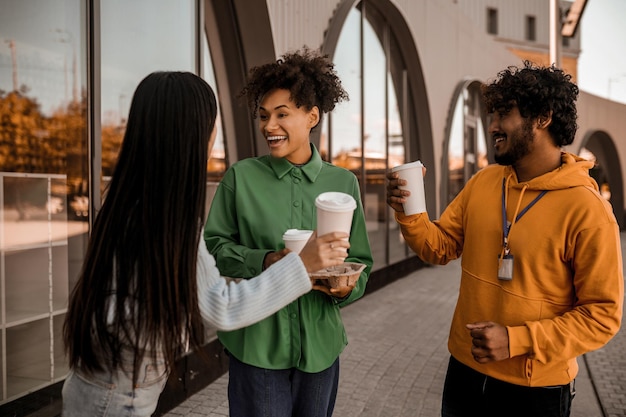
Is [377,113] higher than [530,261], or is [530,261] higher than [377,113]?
[377,113]

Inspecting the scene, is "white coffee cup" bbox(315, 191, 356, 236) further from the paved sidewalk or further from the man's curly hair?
the paved sidewalk

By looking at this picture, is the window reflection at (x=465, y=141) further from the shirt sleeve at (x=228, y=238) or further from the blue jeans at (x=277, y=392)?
the blue jeans at (x=277, y=392)

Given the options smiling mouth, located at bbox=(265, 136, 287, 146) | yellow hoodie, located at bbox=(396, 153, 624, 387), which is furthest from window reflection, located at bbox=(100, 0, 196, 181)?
yellow hoodie, located at bbox=(396, 153, 624, 387)

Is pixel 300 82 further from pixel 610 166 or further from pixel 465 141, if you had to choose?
pixel 610 166

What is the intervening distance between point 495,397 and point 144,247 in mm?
1273

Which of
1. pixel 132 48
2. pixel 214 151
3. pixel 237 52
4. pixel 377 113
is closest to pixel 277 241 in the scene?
pixel 132 48

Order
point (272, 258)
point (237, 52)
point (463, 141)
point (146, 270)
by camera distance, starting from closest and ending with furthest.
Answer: point (146, 270), point (272, 258), point (237, 52), point (463, 141)

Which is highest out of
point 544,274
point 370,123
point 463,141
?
point 463,141

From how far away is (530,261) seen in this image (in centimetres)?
184

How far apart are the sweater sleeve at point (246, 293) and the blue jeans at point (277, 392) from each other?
0.52 m

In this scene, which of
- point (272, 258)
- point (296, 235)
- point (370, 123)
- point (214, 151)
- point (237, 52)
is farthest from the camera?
point (370, 123)

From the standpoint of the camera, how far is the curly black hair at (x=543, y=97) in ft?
6.41

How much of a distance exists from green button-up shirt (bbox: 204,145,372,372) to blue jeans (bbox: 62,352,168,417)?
0.51 meters

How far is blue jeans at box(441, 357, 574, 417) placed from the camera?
1.87m
